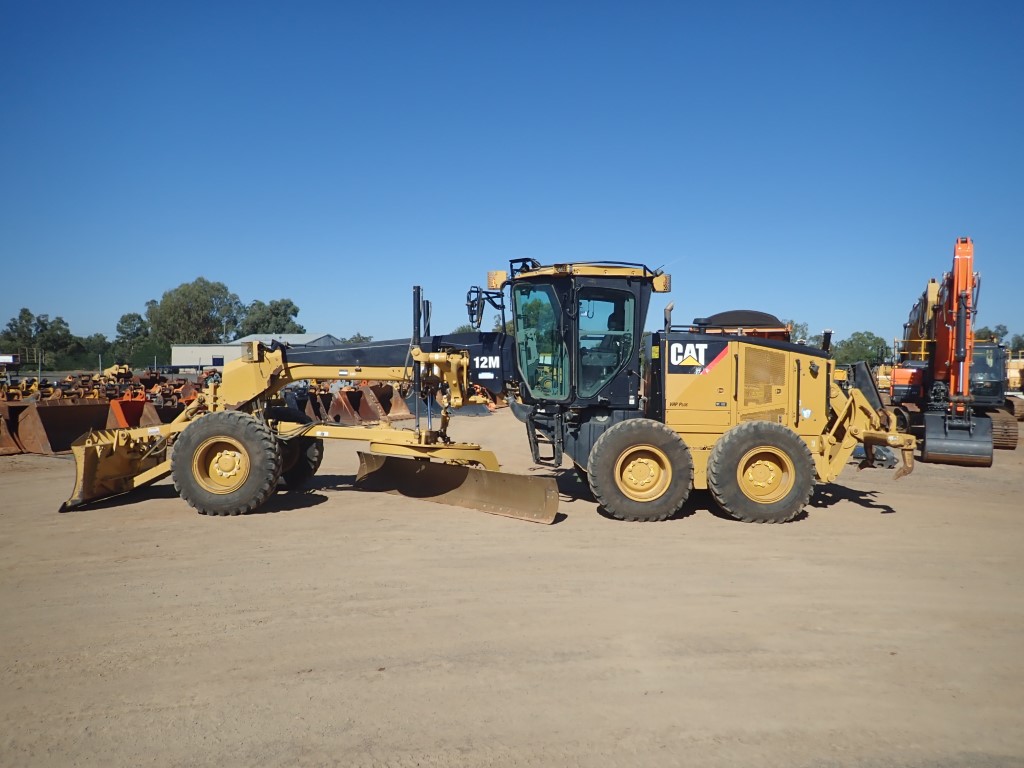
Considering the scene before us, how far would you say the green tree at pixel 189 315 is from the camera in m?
75.6

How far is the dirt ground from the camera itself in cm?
318

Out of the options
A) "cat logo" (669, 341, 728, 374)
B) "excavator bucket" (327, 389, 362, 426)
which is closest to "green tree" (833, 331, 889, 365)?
"excavator bucket" (327, 389, 362, 426)

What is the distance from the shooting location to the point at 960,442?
521 inches

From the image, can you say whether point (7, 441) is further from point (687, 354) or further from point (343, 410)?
point (687, 354)

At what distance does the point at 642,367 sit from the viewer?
8.63 m

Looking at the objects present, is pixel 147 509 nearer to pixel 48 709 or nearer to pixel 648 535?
pixel 48 709

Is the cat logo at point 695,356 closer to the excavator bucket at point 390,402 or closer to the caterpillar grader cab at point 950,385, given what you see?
the caterpillar grader cab at point 950,385

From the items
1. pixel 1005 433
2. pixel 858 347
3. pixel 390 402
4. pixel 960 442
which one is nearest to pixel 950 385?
pixel 960 442

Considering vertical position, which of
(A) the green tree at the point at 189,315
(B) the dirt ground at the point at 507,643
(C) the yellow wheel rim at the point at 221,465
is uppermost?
(A) the green tree at the point at 189,315

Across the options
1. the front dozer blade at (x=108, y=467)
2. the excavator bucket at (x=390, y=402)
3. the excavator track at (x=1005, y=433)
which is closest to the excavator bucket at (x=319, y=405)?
the excavator bucket at (x=390, y=402)

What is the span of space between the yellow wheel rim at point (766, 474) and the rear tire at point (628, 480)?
63cm

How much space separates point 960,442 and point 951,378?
1458 millimetres

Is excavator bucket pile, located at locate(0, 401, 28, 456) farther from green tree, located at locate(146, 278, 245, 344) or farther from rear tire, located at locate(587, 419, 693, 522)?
green tree, located at locate(146, 278, 245, 344)

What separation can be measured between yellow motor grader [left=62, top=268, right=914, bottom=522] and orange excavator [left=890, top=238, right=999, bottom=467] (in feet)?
19.0
